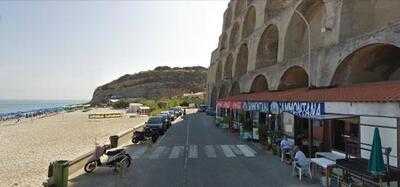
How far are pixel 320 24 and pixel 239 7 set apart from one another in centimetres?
3702

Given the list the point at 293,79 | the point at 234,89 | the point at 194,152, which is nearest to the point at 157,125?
the point at 194,152

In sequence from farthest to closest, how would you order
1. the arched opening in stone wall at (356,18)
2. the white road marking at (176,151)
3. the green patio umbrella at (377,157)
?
the arched opening in stone wall at (356,18)
the white road marking at (176,151)
the green patio umbrella at (377,157)

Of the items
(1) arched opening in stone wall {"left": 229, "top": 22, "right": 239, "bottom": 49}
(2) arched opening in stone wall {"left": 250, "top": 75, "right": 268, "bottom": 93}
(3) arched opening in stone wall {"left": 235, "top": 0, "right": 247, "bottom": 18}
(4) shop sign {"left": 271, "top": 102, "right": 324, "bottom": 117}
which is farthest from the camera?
(3) arched opening in stone wall {"left": 235, "top": 0, "right": 247, "bottom": 18}

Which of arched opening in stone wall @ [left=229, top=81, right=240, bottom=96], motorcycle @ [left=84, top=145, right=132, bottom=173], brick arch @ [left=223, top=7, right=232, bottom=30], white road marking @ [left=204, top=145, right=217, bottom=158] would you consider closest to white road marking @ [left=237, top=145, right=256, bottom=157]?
white road marking @ [left=204, top=145, right=217, bottom=158]

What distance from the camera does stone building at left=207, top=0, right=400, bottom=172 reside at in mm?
15527

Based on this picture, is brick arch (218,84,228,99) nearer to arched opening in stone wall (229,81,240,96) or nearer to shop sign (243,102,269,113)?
arched opening in stone wall (229,81,240,96)

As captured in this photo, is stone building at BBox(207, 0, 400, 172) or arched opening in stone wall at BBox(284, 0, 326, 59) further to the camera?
arched opening in stone wall at BBox(284, 0, 326, 59)

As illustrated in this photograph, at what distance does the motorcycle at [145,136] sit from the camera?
104 ft

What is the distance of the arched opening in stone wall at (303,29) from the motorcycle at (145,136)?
15.1m

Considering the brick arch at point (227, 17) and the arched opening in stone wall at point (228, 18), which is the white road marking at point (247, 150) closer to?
the brick arch at point (227, 17)

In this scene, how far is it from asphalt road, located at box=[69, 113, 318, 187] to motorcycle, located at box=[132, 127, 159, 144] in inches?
133

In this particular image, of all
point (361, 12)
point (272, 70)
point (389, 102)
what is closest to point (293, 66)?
point (272, 70)

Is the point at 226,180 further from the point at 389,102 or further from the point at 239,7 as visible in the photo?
the point at 239,7

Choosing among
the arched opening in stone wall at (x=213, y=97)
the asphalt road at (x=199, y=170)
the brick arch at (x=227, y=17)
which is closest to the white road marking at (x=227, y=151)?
the asphalt road at (x=199, y=170)
